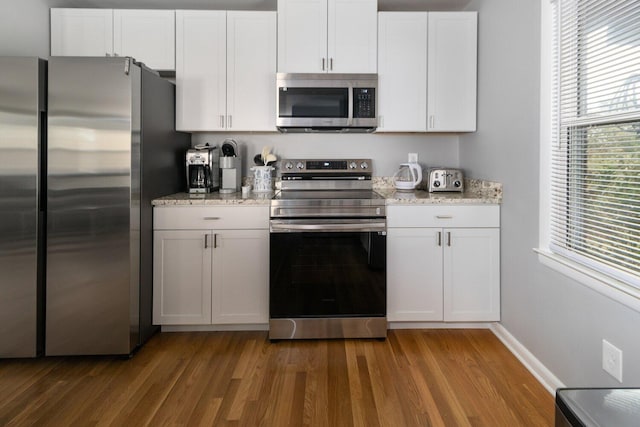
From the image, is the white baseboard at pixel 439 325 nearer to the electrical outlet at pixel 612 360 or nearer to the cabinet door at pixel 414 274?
the cabinet door at pixel 414 274

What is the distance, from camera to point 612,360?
1640 millimetres

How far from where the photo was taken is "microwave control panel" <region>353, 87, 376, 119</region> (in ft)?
9.55

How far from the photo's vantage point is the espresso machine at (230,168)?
3066 mm

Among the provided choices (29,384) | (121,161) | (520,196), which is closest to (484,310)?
(520,196)

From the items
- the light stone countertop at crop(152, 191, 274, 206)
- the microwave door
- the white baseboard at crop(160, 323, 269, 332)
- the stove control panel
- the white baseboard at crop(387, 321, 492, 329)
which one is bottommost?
the white baseboard at crop(160, 323, 269, 332)

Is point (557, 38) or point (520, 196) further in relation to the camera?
point (520, 196)

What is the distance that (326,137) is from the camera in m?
3.35

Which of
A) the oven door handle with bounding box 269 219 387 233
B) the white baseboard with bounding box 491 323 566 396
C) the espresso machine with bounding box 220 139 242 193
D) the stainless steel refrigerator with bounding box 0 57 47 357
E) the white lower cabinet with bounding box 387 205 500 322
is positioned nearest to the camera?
the white baseboard with bounding box 491 323 566 396

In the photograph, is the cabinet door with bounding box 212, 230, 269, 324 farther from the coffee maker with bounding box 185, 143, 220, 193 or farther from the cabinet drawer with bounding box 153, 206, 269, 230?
the coffee maker with bounding box 185, 143, 220, 193

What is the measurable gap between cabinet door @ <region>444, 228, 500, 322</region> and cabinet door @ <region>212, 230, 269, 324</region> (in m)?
1.20

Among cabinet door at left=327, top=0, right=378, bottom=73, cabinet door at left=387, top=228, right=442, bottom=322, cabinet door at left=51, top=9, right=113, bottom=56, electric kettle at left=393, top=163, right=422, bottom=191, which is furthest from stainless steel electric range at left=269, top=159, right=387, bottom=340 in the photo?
cabinet door at left=51, top=9, right=113, bottom=56

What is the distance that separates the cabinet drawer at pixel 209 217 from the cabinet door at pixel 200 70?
2.22 ft

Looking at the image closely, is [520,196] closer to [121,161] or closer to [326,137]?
[326,137]

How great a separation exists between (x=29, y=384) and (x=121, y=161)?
4.08 feet
